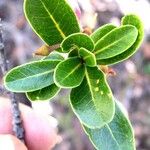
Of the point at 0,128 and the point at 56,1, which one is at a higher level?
the point at 56,1

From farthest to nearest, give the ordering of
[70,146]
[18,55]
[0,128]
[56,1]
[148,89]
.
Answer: [148,89] → [70,146] → [18,55] → [0,128] → [56,1]

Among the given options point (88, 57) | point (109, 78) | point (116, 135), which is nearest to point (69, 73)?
point (88, 57)

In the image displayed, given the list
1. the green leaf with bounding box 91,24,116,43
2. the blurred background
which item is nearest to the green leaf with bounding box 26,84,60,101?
the green leaf with bounding box 91,24,116,43

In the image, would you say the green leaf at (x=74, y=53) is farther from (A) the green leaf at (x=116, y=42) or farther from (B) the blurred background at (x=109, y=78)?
(B) the blurred background at (x=109, y=78)

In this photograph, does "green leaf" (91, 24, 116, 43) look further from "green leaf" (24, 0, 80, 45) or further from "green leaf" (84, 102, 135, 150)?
"green leaf" (84, 102, 135, 150)

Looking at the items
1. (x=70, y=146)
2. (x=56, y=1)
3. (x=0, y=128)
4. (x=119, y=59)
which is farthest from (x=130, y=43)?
(x=70, y=146)

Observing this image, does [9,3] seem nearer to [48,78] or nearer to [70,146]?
[70,146]

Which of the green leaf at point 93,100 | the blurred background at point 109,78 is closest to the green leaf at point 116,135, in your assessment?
the green leaf at point 93,100
